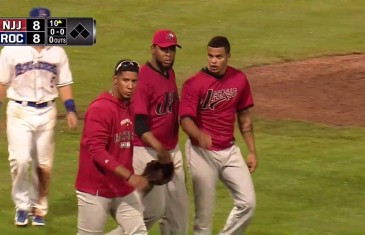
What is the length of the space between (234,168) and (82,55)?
13163 mm

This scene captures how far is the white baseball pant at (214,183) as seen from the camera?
11.0 metres

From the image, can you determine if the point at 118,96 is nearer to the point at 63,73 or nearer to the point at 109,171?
the point at 109,171

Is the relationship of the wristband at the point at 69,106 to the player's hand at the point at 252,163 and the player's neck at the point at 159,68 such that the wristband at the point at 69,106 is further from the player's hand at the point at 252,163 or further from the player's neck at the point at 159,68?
the player's hand at the point at 252,163

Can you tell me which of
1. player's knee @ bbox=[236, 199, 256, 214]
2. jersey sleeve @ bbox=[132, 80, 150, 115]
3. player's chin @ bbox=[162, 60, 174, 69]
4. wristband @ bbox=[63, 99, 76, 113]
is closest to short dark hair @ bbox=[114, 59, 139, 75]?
jersey sleeve @ bbox=[132, 80, 150, 115]

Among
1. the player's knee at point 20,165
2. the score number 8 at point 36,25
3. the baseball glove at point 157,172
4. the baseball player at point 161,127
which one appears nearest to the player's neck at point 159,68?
the baseball player at point 161,127

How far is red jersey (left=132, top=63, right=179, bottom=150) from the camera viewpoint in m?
10.7

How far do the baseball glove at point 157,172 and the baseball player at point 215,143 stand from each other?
0.78 m

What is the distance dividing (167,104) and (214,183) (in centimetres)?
98

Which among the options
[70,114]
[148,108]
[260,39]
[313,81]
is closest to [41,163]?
[70,114]

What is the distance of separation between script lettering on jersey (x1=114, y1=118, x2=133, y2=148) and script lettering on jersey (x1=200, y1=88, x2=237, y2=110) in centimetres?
161

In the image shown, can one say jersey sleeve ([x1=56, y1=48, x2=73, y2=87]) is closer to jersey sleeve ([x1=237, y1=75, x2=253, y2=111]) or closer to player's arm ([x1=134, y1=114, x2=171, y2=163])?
player's arm ([x1=134, y1=114, x2=171, y2=163])

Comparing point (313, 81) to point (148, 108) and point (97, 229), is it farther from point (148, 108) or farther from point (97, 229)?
point (97, 229)
